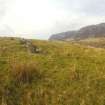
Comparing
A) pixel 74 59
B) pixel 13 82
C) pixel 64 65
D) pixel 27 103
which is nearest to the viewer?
pixel 27 103

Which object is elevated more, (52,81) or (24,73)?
(24,73)

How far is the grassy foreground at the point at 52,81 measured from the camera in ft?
50.0

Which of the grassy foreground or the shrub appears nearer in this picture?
the grassy foreground

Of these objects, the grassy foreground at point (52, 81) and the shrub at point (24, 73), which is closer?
the grassy foreground at point (52, 81)

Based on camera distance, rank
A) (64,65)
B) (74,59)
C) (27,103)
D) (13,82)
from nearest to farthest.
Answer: (27,103) < (13,82) < (64,65) < (74,59)

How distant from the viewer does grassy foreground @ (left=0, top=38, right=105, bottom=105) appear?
15.2 metres

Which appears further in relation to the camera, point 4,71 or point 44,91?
point 4,71

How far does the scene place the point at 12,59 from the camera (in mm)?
19125

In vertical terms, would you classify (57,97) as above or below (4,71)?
below

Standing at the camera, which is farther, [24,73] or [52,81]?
[24,73]

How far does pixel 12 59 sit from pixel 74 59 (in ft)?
13.1

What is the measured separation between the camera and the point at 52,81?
1670 centimetres

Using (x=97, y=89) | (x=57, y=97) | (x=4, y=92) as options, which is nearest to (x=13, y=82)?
(x=4, y=92)

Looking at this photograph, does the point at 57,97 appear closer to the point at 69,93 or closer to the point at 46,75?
the point at 69,93
